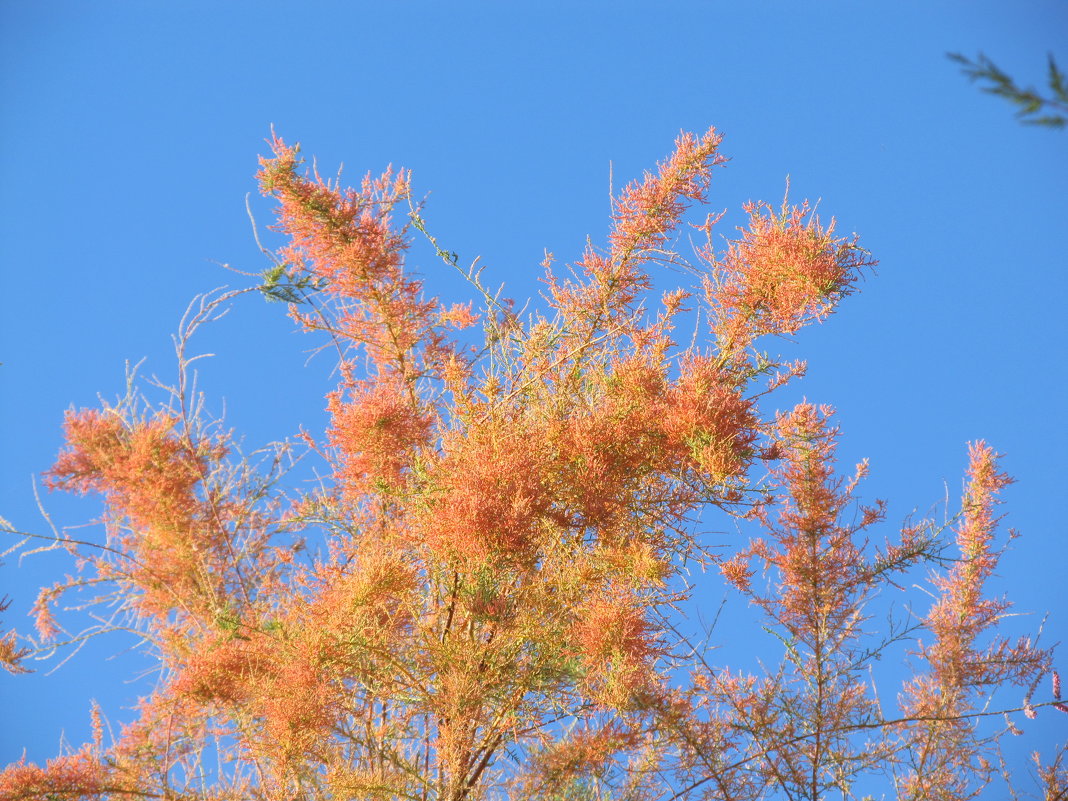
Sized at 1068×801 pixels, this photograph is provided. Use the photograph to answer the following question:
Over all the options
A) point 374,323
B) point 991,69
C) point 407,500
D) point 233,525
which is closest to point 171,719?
point 233,525

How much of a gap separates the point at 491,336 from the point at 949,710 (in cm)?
395

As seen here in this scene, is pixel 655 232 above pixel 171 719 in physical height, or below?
above

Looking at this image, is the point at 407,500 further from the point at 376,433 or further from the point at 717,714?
the point at 717,714

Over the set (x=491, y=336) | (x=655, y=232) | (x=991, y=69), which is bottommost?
(x=991, y=69)

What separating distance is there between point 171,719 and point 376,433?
238 cm

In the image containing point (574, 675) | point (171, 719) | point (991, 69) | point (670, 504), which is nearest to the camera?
point (991, 69)

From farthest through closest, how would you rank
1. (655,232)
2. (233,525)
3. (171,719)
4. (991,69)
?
(233,525)
(171,719)
(655,232)
(991,69)

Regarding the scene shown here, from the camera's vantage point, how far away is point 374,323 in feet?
20.4

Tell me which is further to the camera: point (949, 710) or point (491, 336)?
point (949, 710)

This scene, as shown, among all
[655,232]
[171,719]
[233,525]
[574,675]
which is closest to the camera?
[574,675]

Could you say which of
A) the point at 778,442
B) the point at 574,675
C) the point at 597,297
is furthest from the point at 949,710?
the point at 597,297

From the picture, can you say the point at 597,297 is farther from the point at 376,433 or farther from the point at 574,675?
the point at 574,675

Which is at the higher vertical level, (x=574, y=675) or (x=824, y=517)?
Result: (x=824, y=517)

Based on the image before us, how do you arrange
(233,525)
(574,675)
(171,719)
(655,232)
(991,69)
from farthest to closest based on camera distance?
(233,525), (171,719), (655,232), (574,675), (991,69)
